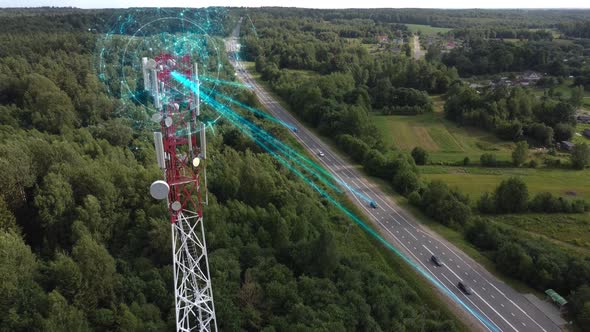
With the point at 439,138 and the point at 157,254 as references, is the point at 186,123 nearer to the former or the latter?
the point at 157,254

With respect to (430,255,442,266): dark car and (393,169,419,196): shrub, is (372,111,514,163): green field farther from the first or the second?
(430,255,442,266): dark car

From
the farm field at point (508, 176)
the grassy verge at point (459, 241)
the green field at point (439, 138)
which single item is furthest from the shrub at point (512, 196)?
the green field at point (439, 138)

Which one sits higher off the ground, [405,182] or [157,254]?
[157,254]

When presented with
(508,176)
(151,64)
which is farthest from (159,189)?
(508,176)

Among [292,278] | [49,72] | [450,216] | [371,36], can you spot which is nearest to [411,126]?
[450,216]

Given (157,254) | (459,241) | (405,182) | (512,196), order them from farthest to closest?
1. (405,182)
2. (512,196)
3. (459,241)
4. (157,254)

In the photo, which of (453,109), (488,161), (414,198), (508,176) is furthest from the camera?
(453,109)

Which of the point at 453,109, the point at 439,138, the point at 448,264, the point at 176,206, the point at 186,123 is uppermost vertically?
the point at 186,123
